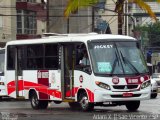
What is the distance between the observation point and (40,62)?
2325 centimetres

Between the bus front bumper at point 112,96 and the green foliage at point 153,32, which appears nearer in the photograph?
the bus front bumper at point 112,96

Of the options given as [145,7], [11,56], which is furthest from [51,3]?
[145,7]

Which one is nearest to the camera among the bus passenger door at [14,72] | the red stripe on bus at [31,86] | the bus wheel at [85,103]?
the bus wheel at [85,103]

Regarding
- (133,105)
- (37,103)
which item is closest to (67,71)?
(37,103)

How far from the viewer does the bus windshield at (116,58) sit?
20.3 m

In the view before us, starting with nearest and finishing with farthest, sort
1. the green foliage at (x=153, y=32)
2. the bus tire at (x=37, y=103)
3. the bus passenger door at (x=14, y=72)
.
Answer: the bus tire at (x=37, y=103), the bus passenger door at (x=14, y=72), the green foliage at (x=153, y=32)

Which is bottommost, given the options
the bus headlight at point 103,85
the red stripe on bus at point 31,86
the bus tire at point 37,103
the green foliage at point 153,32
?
the bus tire at point 37,103

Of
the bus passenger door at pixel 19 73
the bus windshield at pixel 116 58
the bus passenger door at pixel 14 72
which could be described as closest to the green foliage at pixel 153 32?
the bus passenger door at pixel 14 72

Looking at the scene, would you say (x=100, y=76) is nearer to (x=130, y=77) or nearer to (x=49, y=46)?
(x=130, y=77)

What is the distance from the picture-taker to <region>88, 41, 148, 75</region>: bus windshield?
2028 centimetres

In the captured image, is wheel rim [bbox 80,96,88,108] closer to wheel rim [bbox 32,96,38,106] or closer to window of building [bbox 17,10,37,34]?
wheel rim [bbox 32,96,38,106]

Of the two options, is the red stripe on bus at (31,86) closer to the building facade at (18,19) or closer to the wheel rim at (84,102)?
the wheel rim at (84,102)

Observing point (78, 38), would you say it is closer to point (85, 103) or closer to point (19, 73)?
point (85, 103)

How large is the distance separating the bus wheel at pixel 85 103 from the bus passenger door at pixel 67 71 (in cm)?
63
